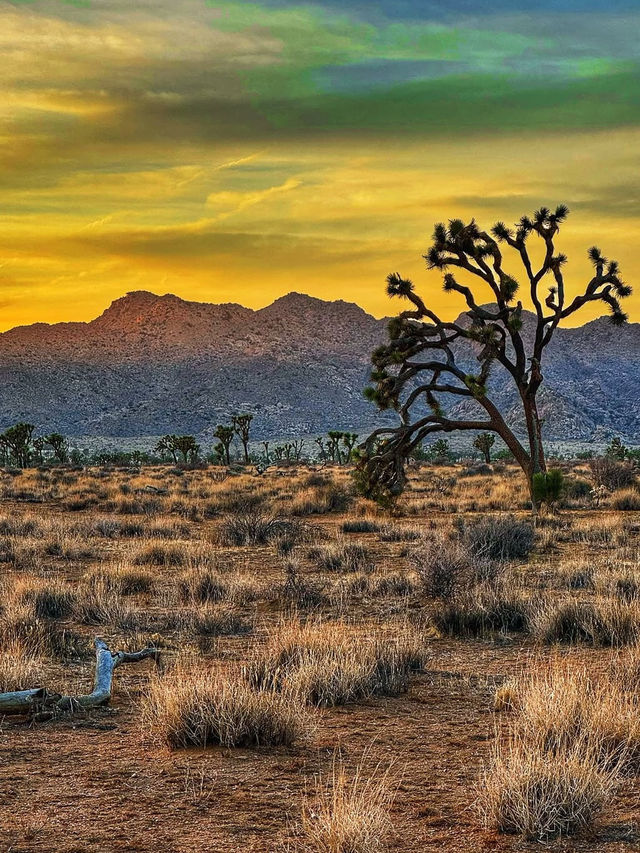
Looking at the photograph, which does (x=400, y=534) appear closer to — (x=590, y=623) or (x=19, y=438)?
(x=590, y=623)

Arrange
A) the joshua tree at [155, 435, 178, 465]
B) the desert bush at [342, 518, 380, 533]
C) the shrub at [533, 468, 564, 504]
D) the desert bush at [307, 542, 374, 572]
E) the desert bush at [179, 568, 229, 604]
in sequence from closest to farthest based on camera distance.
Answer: the desert bush at [179, 568, 229, 604]
the desert bush at [307, 542, 374, 572]
the desert bush at [342, 518, 380, 533]
the shrub at [533, 468, 564, 504]
the joshua tree at [155, 435, 178, 465]

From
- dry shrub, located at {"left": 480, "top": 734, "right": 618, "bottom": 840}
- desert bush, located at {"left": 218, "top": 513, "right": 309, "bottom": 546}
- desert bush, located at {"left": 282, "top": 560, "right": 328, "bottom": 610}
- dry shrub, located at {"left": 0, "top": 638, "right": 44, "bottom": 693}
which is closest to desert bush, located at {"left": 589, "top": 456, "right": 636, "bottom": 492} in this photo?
desert bush, located at {"left": 218, "top": 513, "right": 309, "bottom": 546}

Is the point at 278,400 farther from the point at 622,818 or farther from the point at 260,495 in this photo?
the point at 622,818

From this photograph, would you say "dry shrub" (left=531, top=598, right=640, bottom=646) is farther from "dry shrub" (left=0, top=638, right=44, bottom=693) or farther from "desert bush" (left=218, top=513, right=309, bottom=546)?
"desert bush" (left=218, top=513, right=309, bottom=546)

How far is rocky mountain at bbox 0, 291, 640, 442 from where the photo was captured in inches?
5276

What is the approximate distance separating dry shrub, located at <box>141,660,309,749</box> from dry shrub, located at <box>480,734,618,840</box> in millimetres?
1808

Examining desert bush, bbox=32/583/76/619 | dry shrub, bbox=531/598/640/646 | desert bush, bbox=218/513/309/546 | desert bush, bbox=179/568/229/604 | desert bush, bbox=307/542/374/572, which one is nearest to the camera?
dry shrub, bbox=531/598/640/646

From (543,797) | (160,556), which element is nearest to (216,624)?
(543,797)

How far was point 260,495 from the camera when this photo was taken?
33250mm

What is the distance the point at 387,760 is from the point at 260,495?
26938 mm

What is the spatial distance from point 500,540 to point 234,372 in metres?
133

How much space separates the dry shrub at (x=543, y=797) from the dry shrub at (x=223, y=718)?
181cm

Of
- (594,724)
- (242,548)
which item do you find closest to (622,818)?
(594,724)

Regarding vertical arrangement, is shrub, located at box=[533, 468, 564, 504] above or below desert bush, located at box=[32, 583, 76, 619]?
above
